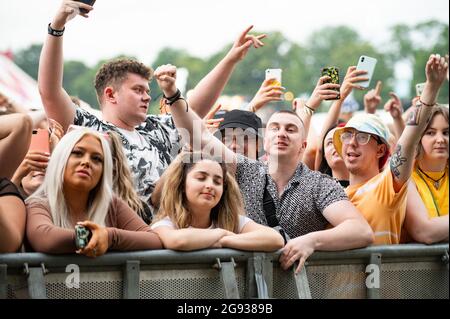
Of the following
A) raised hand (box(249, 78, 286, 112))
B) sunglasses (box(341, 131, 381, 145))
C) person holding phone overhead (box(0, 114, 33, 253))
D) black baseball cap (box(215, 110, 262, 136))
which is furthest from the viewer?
raised hand (box(249, 78, 286, 112))

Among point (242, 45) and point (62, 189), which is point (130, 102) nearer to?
point (242, 45)

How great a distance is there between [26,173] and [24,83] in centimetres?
1106

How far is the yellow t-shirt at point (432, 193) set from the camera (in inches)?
272

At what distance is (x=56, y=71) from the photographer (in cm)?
657

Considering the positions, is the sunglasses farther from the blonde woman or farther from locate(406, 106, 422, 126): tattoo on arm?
the blonde woman

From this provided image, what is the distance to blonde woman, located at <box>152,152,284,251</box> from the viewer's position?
606 centimetres

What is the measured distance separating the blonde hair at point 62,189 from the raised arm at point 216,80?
5.09 ft

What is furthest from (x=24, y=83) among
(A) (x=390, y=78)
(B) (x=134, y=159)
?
(A) (x=390, y=78)

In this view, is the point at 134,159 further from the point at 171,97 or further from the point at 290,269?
the point at 290,269

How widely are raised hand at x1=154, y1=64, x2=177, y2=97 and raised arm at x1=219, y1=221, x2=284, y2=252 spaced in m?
1.05

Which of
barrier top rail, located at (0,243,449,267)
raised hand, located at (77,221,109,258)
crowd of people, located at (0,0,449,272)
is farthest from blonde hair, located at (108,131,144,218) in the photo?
raised hand, located at (77,221,109,258)

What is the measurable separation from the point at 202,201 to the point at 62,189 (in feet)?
2.75

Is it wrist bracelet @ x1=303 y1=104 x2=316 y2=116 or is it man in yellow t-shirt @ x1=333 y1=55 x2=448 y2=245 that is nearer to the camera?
man in yellow t-shirt @ x1=333 y1=55 x2=448 y2=245
